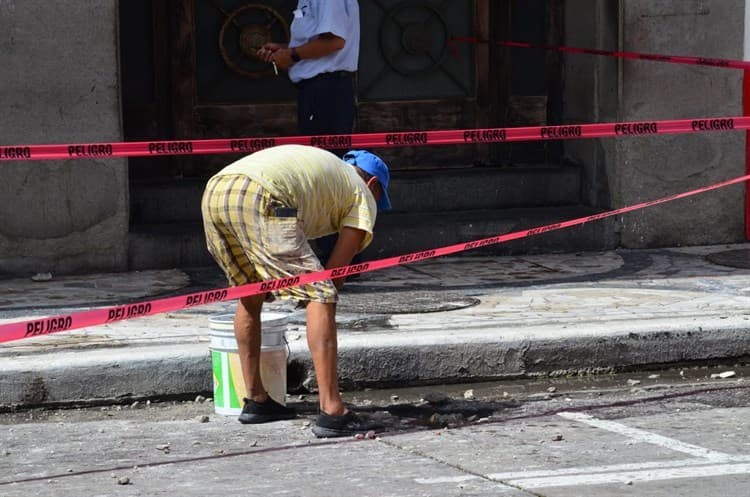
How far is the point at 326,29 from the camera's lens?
9.01 metres

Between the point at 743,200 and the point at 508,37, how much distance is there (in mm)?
2066

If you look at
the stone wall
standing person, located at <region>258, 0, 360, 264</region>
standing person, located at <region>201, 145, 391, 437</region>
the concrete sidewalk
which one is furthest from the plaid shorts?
the stone wall

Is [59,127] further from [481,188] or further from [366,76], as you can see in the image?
[481,188]

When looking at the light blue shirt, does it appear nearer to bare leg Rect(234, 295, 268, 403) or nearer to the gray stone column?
the gray stone column

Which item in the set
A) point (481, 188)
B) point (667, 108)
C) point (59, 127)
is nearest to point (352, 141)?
point (59, 127)

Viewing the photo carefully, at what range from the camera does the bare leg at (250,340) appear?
6656 millimetres

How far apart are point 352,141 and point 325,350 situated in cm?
199

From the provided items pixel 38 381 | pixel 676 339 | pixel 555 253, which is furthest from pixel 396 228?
pixel 38 381

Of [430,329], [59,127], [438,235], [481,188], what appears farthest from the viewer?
[481,188]

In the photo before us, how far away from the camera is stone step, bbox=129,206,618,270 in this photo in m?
9.97

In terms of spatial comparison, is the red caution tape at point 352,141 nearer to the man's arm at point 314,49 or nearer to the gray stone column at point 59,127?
the man's arm at point 314,49

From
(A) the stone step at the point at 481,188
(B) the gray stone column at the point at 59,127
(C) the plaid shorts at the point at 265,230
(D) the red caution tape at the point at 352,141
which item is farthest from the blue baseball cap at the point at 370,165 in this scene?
(A) the stone step at the point at 481,188

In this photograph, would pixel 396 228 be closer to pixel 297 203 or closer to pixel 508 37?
pixel 508 37

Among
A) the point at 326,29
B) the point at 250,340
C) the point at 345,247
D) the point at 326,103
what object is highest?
the point at 326,29
